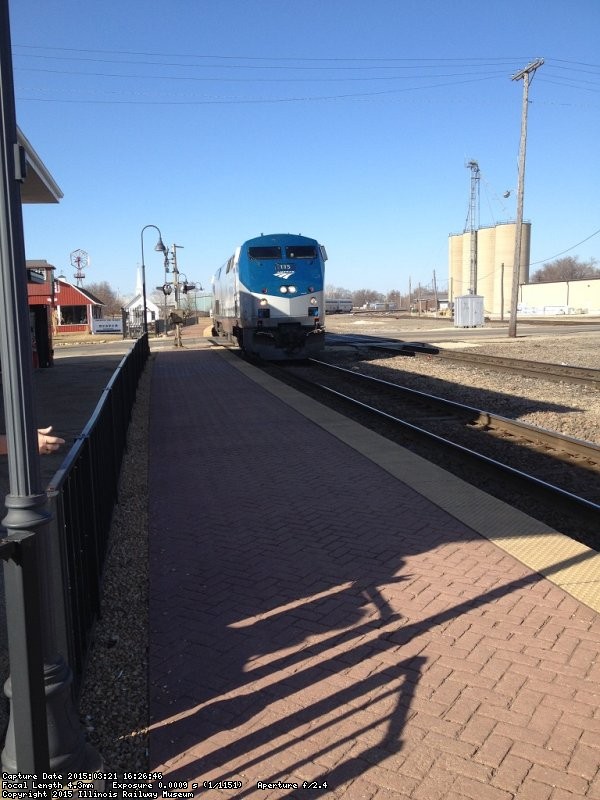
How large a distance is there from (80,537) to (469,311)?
1668 inches

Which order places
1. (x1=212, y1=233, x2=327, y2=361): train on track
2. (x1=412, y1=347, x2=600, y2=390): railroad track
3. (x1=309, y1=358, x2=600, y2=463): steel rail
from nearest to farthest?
(x1=309, y1=358, x2=600, y2=463): steel rail
(x1=412, y1=347, x2=600, y2=390): railroad track
(x1=212, y1=233, x2=327, y2=361): train on track

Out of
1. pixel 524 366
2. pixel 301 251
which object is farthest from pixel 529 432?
pixel 301 251

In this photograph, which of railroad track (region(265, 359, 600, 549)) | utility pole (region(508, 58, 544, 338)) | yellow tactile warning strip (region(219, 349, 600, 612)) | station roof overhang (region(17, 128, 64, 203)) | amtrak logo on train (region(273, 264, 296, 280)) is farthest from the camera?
utility pole (region(508, 58, 544, 338))

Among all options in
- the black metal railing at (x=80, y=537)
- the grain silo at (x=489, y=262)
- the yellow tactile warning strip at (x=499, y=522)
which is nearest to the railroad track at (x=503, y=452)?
A: the yellow tactile warning strip at (x=499, y=522)

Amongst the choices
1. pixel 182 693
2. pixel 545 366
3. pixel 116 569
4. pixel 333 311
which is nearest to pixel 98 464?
pixel 116 569

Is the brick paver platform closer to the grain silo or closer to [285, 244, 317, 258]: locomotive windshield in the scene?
[285, 244, 317, 258]: locomotive windshield

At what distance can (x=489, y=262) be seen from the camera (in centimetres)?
9344

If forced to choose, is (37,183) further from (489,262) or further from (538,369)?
(489,262)

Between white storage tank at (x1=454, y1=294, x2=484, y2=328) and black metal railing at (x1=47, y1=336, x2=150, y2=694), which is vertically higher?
white storage tank at (x1=454, y1=294, x2=484, y2=328)

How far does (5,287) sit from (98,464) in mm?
3029

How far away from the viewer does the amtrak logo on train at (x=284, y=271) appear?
814 inches

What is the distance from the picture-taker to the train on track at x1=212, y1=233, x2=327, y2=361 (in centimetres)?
2052

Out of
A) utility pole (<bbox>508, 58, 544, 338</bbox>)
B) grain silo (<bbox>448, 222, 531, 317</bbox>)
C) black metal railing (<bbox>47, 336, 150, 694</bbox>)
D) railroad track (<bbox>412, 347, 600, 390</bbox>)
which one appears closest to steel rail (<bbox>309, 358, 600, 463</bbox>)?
railroad track (<bbox>412, 347, 600, 390</bbox>)

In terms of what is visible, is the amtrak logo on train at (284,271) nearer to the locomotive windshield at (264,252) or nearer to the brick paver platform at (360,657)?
the locomotive windshield at (264,252)
